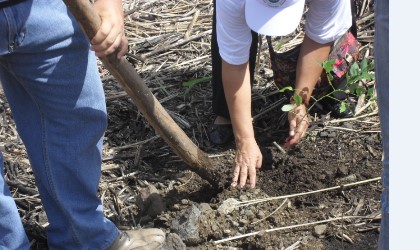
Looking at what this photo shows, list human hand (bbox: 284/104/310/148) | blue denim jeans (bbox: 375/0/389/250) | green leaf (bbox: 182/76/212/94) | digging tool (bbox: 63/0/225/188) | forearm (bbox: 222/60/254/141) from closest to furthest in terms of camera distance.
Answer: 1. blue denim jeans (bbox: 375/0/389/250)
2. digging tool (bbox: 63/0/225/188)
3. forearm (bbox: 222/60/254/141)
4. human hand (bbox: 284/104/310/148)
5. green leaf (bbox: 182/76/212/94)

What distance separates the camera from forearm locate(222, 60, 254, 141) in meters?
3.24

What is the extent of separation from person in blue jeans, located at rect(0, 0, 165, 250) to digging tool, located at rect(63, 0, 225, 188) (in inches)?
2.0

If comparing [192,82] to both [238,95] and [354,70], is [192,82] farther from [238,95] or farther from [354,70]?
[354,70]

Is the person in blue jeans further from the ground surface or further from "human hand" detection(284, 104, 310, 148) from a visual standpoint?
"human hand" detection(284, 104, 310, 148)

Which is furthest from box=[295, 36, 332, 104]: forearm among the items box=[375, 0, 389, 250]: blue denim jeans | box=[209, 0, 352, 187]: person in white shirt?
box=[375, 0, 389, 250]: blue denim jeans

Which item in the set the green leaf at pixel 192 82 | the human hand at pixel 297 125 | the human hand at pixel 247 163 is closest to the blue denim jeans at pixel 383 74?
the human hand at pixel 247 163

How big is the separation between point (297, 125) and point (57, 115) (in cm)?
114

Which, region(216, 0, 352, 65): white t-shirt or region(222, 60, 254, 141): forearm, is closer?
region(216, 0, 352, 65): white t-shirt

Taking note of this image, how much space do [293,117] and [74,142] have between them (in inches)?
42.4

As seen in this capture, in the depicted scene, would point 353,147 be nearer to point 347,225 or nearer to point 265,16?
point 347,225

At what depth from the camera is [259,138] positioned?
3658 mm

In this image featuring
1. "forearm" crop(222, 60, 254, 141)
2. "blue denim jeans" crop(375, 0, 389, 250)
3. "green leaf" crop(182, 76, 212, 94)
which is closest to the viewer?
"blue denim jeans" crop(375, 0, 389, 250)

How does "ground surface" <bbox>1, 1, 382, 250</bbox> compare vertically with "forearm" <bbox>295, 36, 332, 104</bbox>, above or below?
below

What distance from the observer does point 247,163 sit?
10.8 ft
